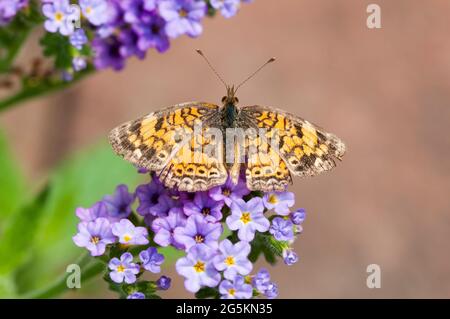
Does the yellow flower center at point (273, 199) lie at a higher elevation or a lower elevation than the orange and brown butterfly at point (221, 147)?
lower

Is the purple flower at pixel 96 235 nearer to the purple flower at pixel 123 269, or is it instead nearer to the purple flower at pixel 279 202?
the purple flower at pixel 123 269

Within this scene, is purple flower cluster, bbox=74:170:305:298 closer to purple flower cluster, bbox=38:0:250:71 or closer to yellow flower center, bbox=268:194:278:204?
yellow flower center, bbox=268:194:278:204

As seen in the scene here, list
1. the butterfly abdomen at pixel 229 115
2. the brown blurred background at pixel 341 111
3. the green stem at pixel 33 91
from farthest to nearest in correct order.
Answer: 1. the brown blurred background at pixel 341 111
2. the green stem at pixel 33 91
3. the butterfly abdomen at pixel 229 115

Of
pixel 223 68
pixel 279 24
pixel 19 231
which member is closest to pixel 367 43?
pixel 279 24

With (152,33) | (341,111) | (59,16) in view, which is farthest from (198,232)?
(341,111)

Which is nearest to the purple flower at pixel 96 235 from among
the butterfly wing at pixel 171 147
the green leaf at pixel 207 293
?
the butterfly wing at pixel 171 147

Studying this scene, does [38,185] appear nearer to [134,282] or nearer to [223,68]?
[223,68]

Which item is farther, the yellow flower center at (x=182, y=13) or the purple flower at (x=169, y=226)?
the yellow flower center at (x=182, y=13)
